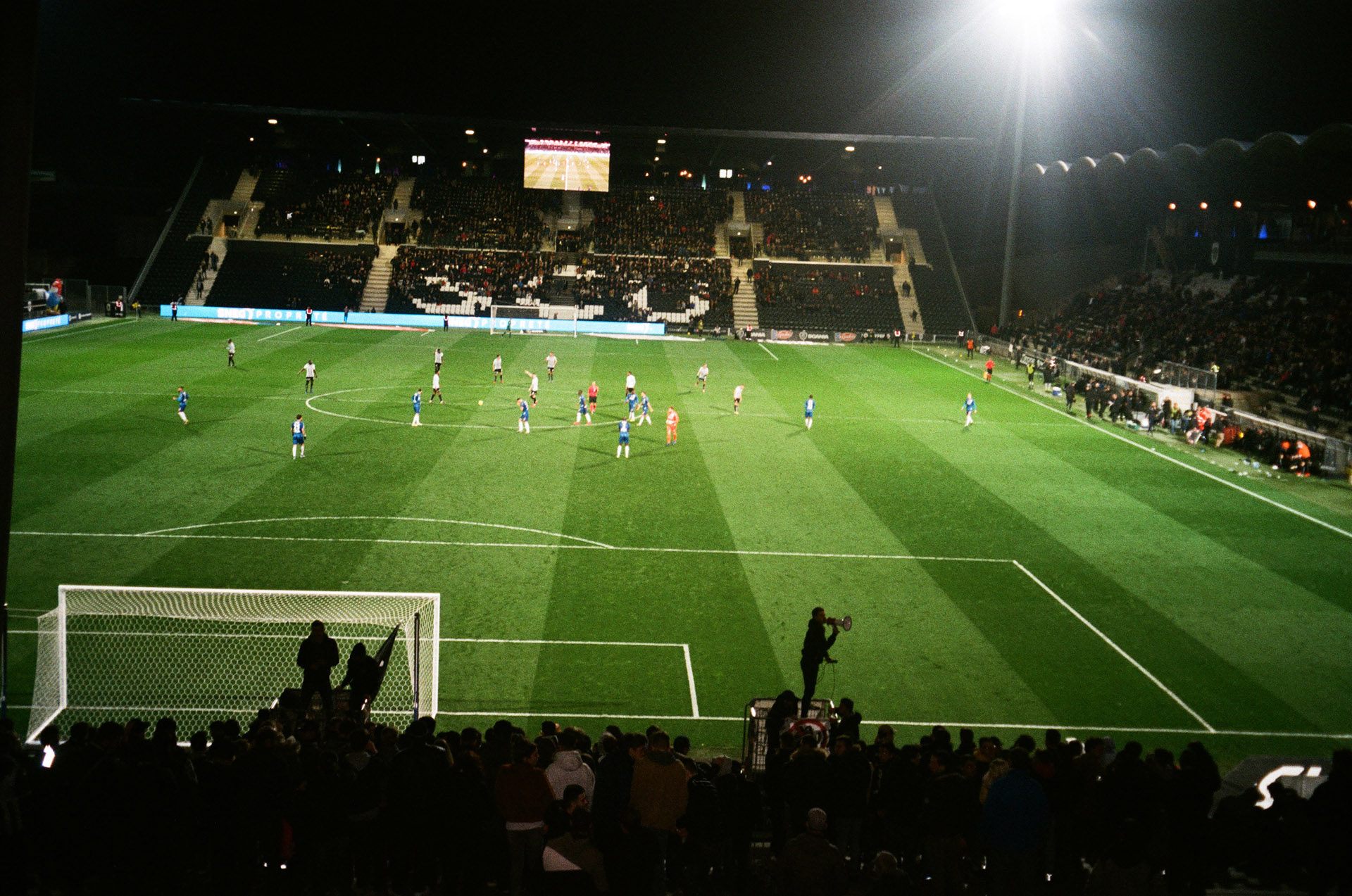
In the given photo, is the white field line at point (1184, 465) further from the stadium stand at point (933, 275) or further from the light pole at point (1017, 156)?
the stadium stand at point (933, 275)

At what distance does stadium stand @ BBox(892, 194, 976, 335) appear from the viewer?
7581 centimetres

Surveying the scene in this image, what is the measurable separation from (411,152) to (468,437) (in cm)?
6110

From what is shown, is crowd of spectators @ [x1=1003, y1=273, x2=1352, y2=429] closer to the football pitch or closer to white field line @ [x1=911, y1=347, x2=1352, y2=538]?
white field line @ [x1=911, y1=347, x2=1352, y2=538]

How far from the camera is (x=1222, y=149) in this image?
44.1 meters

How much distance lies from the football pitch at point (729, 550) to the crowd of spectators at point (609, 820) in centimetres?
528

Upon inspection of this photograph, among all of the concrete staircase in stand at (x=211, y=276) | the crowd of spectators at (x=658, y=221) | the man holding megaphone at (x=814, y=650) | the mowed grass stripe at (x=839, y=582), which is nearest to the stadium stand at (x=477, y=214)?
the crowd of spectators at (x=658, y=221)

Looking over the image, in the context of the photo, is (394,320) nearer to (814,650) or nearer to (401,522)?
(401,522)

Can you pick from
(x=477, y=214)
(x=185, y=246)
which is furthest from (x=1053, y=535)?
(x=185, y=246)

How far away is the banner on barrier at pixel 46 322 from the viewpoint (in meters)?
53.8

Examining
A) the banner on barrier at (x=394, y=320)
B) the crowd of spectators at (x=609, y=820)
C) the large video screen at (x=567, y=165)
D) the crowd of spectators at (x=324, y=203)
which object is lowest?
the crowd of spectators at (x=609, y=820)

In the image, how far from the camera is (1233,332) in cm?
4806

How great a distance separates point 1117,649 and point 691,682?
749cm

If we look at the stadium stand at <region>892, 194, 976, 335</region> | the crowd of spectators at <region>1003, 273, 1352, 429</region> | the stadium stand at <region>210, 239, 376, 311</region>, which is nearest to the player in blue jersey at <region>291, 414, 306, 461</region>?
the crowd of spectators at <region>1003, 273, 1352, 429</region>

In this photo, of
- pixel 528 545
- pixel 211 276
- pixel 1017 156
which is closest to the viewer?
pixel 528 545
